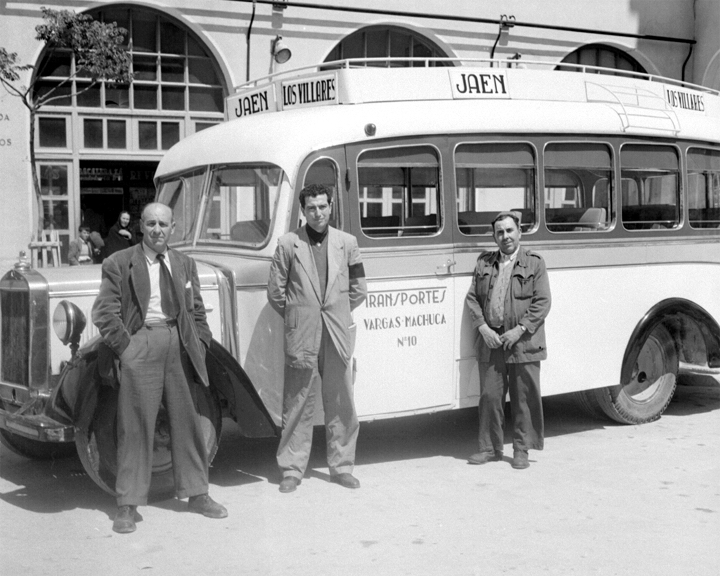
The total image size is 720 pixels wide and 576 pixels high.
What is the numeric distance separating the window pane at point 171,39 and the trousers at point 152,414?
36.9ft

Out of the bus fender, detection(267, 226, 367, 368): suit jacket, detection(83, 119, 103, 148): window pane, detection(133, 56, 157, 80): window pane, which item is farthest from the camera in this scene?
detection(133, 56, 157, 80): window pane

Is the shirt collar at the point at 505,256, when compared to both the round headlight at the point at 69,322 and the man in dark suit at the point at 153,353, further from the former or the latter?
the round headlight at the point at 69,322

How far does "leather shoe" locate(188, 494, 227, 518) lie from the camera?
5.12m

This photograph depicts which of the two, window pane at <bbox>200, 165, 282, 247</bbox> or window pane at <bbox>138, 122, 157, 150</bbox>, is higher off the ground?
window pane at <bbox>138, 122, 157, 150</bbox>

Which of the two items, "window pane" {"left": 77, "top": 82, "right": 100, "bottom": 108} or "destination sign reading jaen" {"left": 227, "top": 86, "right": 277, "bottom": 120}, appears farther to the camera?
"window pane" {"left": 77, "top": 82, "right": 100, "bottom": 108}

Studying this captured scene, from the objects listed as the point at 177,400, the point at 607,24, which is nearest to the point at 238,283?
the point at 177,400

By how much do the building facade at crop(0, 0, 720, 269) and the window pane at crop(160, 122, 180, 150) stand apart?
17 millimetres

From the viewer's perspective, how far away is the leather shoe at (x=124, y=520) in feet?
16.0

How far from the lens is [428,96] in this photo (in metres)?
6.47

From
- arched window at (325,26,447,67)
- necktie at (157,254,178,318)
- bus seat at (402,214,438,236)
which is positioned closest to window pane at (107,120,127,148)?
arched window at (325,26,447,67)

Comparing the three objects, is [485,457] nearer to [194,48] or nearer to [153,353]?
[153,353]

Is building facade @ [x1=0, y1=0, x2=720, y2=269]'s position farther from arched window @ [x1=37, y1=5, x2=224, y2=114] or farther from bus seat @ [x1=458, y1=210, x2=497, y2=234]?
bus seat @ [x1=458, y1=210, x2=497, y2=234]

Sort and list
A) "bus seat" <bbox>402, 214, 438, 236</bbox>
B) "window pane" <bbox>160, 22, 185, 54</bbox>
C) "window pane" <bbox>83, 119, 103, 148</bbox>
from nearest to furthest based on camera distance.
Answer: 1. "bus seat" <bbox>402, 214, 438, 236</bbox>
2. "window pane" <bbox>83, 119, 103, 148</bbox>
3. "window pane" <bbox>160, 22, 185, 54</bbox>

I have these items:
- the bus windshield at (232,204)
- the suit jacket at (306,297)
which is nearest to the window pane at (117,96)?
the bus windshield at (232,204)
